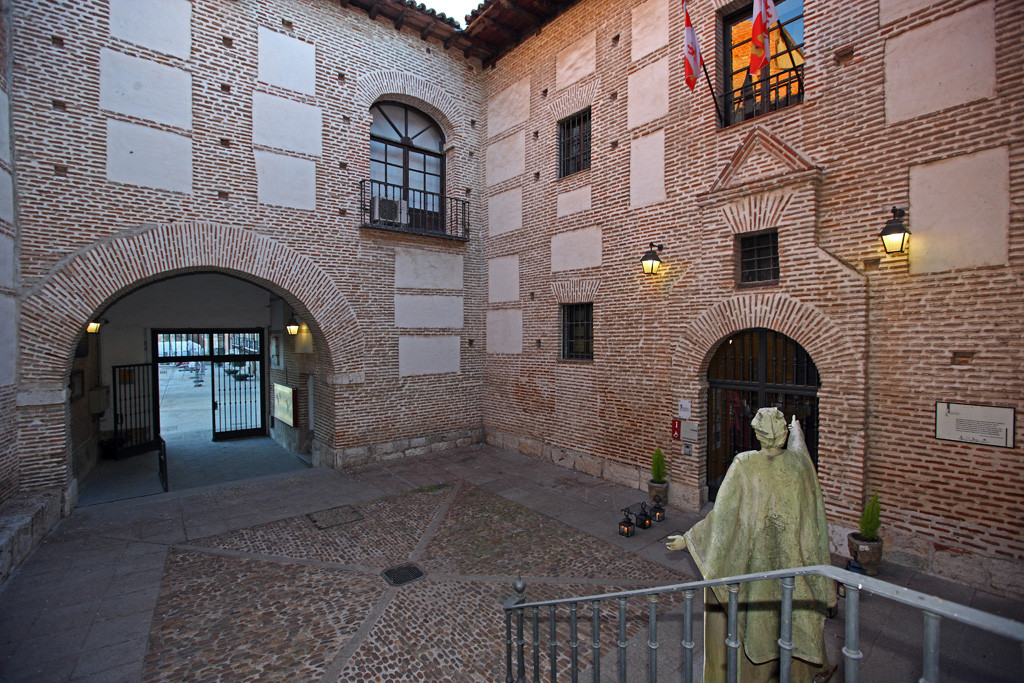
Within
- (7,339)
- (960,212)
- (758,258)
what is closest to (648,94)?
(758,258)

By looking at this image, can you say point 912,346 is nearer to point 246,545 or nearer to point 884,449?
point 884,449

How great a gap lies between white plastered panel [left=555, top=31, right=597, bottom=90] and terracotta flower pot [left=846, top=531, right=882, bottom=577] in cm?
895

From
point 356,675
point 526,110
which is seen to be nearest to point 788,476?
point 356,675

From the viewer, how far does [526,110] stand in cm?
1135

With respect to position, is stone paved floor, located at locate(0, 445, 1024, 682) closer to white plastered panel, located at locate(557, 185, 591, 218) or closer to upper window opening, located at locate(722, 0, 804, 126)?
white plastered panel, located at locate(557, 185, 591, 218)

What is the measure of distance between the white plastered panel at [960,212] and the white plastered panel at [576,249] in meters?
4.89

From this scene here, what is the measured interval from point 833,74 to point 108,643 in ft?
33.8

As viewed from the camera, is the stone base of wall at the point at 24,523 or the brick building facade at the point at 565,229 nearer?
the brick building facade at the point at 565,229

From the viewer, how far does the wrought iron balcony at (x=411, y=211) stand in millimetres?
10930

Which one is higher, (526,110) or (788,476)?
(526,110)

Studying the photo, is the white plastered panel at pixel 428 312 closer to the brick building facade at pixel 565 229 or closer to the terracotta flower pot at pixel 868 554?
the brick building facade at pixel 565 229

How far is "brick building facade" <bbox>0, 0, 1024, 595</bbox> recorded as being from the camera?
224 inches

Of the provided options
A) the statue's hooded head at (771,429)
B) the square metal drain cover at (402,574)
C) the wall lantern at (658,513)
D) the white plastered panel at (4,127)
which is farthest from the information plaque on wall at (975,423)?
the white plastered panel at (4,127)

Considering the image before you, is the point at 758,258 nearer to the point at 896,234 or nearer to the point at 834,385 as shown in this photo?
the point at 896,234
